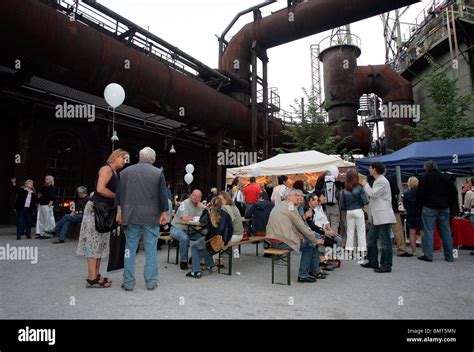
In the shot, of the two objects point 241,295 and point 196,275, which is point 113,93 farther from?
point 241,295

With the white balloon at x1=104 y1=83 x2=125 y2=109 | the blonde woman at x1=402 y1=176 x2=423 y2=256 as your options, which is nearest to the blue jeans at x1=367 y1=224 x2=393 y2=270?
the blonde woman at x1=402 y1=176 x2=423 y2=256

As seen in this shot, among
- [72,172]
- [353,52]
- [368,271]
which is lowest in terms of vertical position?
[368,271]

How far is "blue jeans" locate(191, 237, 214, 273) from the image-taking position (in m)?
4.88

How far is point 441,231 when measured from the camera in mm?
6188
